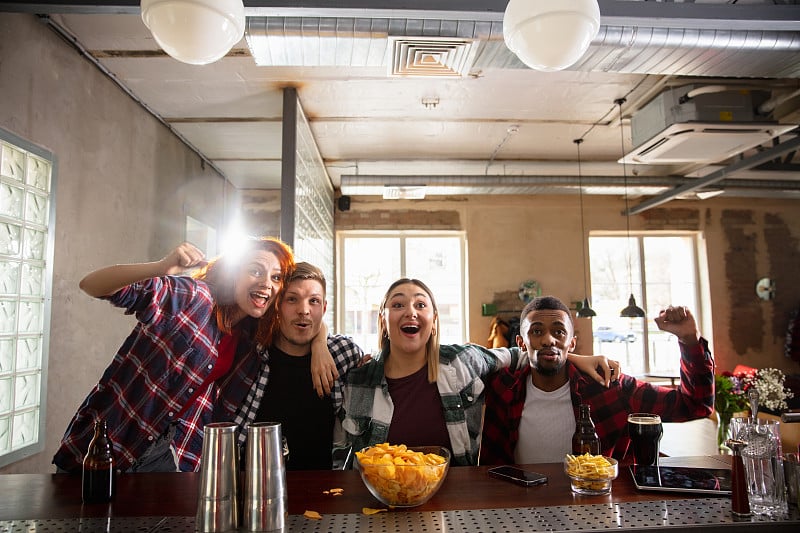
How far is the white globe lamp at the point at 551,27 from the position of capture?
1.24 metres

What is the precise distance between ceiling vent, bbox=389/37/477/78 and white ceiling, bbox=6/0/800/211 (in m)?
0.06

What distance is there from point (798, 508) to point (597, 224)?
6133 millimetres

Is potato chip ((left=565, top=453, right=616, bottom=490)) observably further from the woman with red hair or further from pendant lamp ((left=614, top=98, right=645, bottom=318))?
pendant lamp ((left=614, top=98, right=645, bottom=318))

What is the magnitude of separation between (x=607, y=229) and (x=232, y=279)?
6066 millimetres

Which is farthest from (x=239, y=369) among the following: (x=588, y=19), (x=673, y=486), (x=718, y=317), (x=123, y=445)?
(x=718, y=317)

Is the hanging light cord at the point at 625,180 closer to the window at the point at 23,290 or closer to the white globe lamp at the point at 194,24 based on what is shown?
the white globe lamp at the point at 194,24

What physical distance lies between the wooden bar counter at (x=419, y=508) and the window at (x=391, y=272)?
5.49 meters

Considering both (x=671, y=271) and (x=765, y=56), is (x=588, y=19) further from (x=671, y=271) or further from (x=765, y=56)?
(x=671, y=271)

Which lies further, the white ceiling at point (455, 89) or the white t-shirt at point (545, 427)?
the white ceiling at point (455, 89)

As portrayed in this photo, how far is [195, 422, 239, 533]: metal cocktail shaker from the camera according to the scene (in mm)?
1113

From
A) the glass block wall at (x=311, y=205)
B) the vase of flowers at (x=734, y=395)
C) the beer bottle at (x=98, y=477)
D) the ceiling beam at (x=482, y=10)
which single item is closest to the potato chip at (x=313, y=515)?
the beer bottle at (x=98, y=477)

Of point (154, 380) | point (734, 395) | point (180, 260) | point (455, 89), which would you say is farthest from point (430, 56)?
point (734, 395)

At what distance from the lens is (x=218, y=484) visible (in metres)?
1.12

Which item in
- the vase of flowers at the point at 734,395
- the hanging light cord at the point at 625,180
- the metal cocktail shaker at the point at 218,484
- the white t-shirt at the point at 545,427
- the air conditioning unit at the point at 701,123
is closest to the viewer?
the metal cocktail shaker at the point at 218,484
